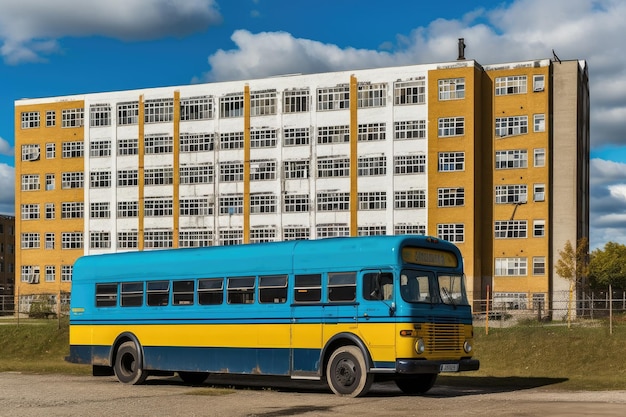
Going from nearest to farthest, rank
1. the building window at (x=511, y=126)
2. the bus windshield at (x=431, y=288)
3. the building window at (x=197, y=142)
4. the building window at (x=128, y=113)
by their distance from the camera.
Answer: the bus windshield at (x=431, y=288) → the building window at (x=511, y=126) → the building window at (x=197, y=142) → the building window at (x=128, y=113)

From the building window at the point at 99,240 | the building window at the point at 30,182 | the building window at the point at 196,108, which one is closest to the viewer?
the building window at the point at 196,108

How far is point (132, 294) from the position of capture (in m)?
25.9

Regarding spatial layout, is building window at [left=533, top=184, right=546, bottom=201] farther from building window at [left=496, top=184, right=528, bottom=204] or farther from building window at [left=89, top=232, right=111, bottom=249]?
building window at [left=89, top=232, right=111, bottom=249]

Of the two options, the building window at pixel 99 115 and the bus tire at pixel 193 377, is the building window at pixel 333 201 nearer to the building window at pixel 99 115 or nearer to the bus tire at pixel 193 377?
the building window at pixel 99 115

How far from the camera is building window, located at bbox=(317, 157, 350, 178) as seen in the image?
76750 mm

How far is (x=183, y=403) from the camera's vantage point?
19.1 m

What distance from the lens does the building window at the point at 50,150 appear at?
89375 millimetres

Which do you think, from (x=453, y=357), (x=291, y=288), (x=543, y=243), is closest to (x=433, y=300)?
(x=453, y=357)

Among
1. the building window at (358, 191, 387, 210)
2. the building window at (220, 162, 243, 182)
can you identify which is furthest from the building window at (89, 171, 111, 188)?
the building window at (358, 191, 387, 210)

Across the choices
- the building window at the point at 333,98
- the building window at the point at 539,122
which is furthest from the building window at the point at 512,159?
the building window at the point at 333,98

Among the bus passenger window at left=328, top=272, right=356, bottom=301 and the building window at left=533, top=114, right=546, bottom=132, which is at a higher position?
the building window at left=533, top=114, right=546, bottom=132

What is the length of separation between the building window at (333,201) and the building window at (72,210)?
23.9m

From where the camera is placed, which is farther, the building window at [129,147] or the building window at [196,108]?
the building window at [129,147]

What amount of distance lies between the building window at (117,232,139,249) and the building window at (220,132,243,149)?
452 inches
